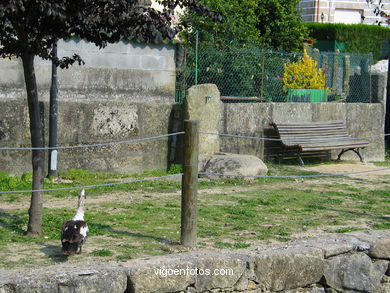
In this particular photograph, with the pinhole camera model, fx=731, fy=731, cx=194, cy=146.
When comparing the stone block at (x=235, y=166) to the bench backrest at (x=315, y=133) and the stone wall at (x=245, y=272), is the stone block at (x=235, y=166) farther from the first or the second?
the stone wall at (x=245, y=272)

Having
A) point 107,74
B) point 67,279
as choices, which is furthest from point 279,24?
point 67,279

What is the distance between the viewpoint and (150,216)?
8367 mm

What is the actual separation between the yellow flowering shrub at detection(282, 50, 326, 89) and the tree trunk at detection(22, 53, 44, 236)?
788 centimetres

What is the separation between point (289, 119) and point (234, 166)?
3147 mm

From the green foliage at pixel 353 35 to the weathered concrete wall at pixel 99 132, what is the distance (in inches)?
609

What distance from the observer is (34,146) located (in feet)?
24.2

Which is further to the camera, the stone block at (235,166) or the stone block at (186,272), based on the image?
the stone block at (235,166)

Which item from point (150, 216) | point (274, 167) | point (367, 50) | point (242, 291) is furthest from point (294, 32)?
point (242, 291)

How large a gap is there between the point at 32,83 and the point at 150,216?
2.12 meters

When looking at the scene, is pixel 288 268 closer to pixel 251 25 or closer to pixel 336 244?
pixel 336 244

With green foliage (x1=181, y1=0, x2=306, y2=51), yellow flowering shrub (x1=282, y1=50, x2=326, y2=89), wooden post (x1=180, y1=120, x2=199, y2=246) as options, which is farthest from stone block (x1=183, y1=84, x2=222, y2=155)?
wooden post (x1=180, y1=120, x2=199, y2=246)

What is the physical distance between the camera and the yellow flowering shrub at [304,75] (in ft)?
48.0

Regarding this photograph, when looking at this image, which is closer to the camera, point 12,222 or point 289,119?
point 12,222

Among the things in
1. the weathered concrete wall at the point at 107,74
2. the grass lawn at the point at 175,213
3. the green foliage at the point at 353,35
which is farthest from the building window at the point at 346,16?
the weathered concrete wall at the point at 107,74
